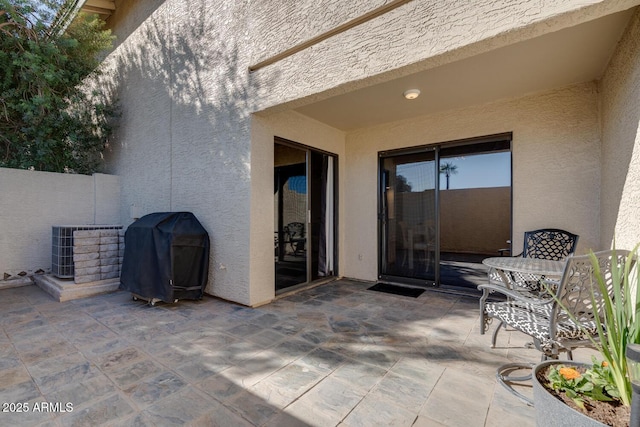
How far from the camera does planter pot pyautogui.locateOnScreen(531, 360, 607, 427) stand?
115 centimetres

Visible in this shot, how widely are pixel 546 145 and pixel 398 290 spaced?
2.87 meters

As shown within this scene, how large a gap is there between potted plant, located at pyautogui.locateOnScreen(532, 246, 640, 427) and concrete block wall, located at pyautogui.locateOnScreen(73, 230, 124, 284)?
5554 millimetres

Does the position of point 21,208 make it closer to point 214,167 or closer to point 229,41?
point 214,167

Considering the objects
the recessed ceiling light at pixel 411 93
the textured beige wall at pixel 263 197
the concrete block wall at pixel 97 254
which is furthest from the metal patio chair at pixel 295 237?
the concrete block wall at pixel 97 254

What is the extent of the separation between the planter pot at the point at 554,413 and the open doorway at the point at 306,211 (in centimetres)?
365

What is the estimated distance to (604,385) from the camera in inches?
50.8

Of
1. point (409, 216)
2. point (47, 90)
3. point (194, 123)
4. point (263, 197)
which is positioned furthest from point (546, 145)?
point (47, 90)

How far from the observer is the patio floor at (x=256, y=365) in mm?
1771

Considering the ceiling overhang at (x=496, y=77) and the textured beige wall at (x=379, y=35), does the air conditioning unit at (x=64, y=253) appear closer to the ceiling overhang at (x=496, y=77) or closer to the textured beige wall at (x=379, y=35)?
the textured beige wall at (x=379, y=35)

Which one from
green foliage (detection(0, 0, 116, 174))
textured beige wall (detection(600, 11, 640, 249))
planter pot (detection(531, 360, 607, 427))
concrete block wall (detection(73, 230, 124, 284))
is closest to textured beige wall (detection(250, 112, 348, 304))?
concrete block wall (detection(73, 230, 124, 284))

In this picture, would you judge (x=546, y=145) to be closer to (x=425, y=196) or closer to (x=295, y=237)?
(x=425, y=196)

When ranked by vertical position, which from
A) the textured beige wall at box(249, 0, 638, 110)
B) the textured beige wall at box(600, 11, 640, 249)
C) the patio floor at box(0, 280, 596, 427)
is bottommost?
the patio floor at box(0, 280, 596, 427)

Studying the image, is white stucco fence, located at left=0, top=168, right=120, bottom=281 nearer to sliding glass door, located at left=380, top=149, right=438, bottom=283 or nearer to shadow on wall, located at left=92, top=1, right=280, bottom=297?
shadow on wall, located at left=92, top=1, right=280, bottom=297

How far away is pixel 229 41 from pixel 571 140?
471 cm
